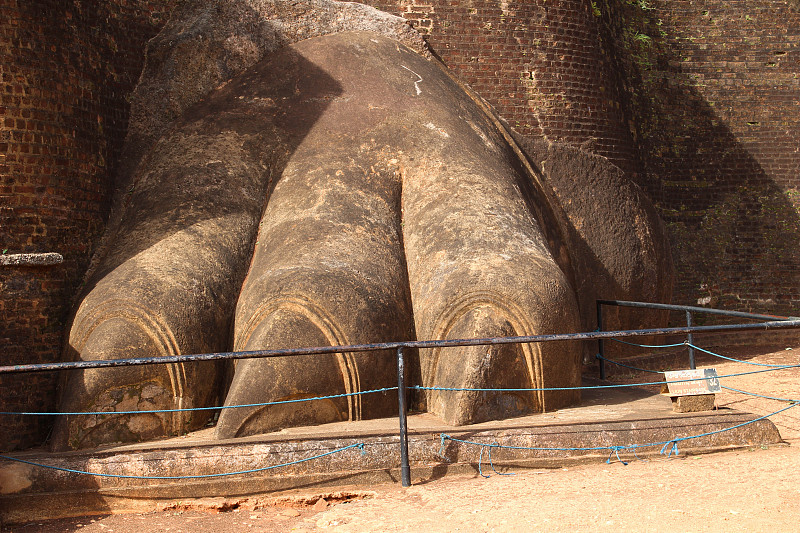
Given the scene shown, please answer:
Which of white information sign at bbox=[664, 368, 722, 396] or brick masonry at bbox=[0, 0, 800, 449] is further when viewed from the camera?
brick masonry at bbox=[0, 0, 800, 449]

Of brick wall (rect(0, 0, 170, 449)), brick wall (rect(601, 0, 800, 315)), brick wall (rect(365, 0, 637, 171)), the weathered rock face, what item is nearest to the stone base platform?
the weathered rock face

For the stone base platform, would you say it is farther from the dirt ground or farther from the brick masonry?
the brick masonry

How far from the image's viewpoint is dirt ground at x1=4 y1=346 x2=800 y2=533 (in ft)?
14.4

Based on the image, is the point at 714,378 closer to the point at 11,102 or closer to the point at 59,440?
the point at 59,440

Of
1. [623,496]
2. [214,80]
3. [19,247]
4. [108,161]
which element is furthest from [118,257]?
[623,496]

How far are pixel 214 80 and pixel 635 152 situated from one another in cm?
514

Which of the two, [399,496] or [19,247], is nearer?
[399,496]

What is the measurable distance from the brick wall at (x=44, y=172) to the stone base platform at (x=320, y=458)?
2.85ft

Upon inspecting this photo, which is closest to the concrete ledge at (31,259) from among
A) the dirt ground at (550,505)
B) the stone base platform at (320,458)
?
the stone base platform at (320,458)

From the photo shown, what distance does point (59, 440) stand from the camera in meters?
5.66

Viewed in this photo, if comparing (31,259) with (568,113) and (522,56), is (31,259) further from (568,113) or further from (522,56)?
(568,113)

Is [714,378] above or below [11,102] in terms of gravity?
below

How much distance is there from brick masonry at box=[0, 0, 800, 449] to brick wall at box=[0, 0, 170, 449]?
0.01 metres

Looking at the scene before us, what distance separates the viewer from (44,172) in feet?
21.0
